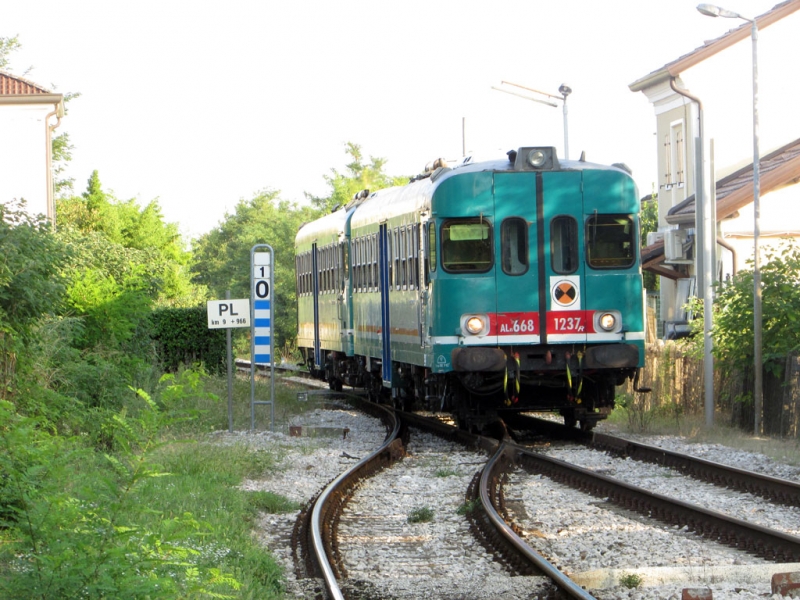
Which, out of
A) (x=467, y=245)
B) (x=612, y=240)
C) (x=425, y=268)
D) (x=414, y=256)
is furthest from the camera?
(x=414, y=256)

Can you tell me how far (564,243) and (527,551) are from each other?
25.0 feet

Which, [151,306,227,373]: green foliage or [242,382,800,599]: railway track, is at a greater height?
[151,306,227,373]: green foliage

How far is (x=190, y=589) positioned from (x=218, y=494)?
404cm

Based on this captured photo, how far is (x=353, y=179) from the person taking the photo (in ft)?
179

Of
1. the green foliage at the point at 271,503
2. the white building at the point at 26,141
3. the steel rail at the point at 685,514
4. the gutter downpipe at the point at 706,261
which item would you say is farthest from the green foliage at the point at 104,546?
the white building at the point at 26,141

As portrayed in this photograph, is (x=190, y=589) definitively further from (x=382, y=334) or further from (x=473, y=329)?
(x=382, y=334)

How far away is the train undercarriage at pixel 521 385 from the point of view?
584 inches

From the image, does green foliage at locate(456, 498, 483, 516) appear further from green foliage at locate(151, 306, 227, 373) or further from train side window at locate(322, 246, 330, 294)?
green foliage at locate(151, 306, 227, 373)

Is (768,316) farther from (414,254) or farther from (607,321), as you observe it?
(414,254)

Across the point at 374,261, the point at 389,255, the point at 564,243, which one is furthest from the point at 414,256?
the point at 374,261

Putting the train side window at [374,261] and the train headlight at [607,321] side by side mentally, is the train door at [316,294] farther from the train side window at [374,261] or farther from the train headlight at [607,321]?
the train headlight at [607,321]

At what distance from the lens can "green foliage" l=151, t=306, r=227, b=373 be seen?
2628 cm

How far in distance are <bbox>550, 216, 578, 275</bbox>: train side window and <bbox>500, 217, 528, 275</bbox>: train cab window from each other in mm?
349

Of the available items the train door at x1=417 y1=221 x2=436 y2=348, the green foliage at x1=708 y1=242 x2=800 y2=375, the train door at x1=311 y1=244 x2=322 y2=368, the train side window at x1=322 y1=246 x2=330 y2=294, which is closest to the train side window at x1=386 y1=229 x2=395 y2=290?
the train door at x1=417 y1=221 x2=436 y2=348
